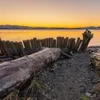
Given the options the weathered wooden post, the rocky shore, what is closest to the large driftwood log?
the rocky shore

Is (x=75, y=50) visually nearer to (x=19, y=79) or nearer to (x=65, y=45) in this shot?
(x=65, y=45)

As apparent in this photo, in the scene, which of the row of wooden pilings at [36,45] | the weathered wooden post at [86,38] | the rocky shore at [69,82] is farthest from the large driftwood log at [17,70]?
the weathered wooden post at [86,38]

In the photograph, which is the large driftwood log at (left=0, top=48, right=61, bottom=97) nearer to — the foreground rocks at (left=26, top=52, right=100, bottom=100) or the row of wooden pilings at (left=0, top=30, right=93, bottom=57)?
the foreground rocks at (left=26, top=52, right=100, bottom=100)

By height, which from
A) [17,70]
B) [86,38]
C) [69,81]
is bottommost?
[86,38]

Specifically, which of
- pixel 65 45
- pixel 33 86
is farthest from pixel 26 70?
pixel 65 45

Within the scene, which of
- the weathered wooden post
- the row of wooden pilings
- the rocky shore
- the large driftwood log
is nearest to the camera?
the large driftwood log

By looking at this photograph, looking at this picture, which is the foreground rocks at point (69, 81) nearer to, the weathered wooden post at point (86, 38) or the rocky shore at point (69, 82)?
the rocky shore at point (69, 82)

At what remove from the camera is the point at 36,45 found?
1034 centimetres

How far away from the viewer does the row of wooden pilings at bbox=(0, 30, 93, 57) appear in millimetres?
9531

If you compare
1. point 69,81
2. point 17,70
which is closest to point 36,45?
Result: point 69,81

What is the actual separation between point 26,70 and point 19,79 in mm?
579

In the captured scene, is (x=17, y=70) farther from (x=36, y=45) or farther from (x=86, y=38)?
(x=86, y=38)

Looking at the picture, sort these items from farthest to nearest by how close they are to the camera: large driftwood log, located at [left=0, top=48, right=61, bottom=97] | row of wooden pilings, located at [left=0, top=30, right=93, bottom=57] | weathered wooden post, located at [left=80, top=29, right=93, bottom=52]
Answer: weathered wooden post, located at [left=80, top=29, right=93, bottom=52], row of wooden pilings, located at [left=0, top=30, right=93, bottom=57], large driftwood log, located at [left=0, top=48, right=61, bottom=97]

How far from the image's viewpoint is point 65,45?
11.1 m
